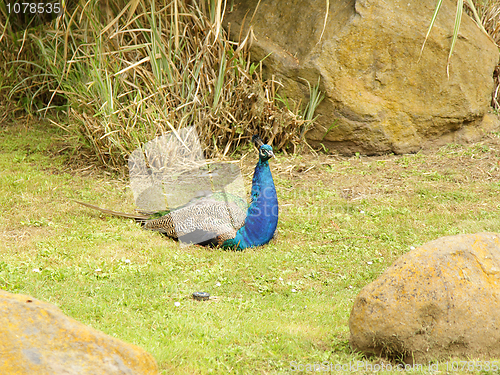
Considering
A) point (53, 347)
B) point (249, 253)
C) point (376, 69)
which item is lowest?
point (249, 253)

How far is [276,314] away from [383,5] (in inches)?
195

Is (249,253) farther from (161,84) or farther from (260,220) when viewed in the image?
(161,84)

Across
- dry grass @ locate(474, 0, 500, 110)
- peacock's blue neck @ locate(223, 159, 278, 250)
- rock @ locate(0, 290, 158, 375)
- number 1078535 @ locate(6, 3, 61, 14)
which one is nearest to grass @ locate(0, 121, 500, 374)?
peacock's blue neck @ locate(223, 159, 278, 250)

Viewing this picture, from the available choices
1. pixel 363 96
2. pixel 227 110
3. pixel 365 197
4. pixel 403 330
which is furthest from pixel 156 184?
pixel 403 330

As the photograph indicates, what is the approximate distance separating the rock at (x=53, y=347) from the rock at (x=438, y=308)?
1.22 m

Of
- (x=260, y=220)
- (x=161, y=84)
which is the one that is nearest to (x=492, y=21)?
(x=161, y=84)

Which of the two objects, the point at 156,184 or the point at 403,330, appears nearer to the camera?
the point at 403,330

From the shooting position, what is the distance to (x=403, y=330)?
262 cm

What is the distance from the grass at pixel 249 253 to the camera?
3.09 meters

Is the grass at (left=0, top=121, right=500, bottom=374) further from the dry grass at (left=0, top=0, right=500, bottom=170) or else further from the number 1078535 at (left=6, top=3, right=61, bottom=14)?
the number 1078535 at (left=6, top=3, right=61, bottom=14)

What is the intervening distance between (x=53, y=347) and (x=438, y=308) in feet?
6.01

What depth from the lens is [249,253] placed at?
4.45m

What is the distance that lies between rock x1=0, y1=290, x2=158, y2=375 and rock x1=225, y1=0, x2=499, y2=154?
5302 millimetres

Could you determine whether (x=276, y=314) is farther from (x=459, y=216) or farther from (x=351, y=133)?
(x=351, y=133)
